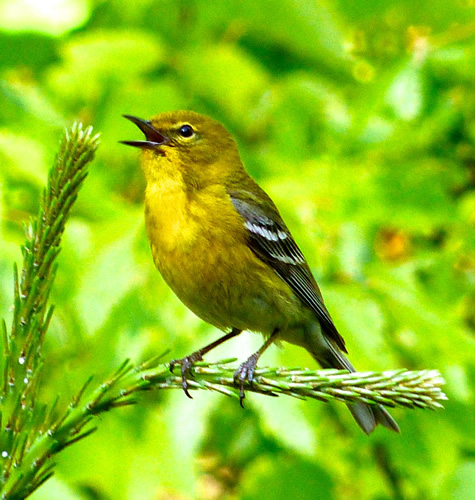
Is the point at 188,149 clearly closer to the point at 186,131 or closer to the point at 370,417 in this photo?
the point at 186,131

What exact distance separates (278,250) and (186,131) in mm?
742

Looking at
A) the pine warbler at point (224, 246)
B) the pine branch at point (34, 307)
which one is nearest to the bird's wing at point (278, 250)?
the pine warbler at point (224, 246)

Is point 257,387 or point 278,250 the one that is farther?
point 278,250

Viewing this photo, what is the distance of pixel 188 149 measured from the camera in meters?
3.50

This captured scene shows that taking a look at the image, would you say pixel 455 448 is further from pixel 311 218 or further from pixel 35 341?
pixel 35 341

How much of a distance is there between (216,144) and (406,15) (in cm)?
184

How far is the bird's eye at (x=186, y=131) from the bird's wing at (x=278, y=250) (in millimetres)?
380

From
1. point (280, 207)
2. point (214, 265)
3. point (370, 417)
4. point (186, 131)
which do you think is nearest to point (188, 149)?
point (186, 131)

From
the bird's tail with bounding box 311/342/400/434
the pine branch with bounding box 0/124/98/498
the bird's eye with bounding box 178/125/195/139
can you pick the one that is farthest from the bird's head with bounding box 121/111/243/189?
the pine branch with bounding box 0/124/98/498

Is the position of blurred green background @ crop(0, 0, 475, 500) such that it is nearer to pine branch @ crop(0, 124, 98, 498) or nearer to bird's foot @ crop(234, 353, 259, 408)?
bird's foot @ crop(234, 353, 259, 408)

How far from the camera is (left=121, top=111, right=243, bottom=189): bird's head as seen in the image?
11.0 feet

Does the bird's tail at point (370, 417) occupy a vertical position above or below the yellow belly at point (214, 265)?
below

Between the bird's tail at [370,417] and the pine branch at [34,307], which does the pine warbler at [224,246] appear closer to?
the bird's tail at [370,417]

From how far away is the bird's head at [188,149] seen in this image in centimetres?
336
